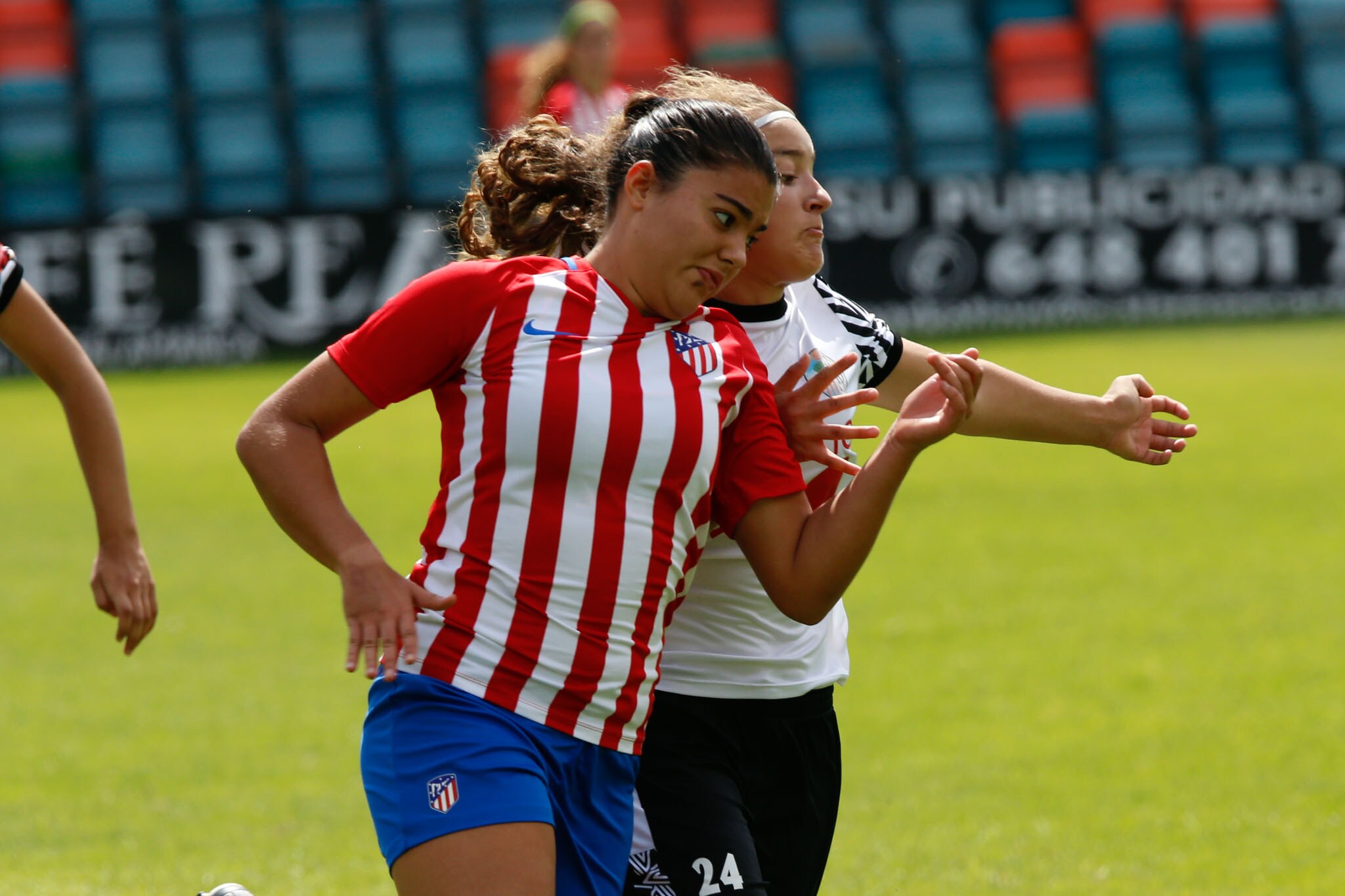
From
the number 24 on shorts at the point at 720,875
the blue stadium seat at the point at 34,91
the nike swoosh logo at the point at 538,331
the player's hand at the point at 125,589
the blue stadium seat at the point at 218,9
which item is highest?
the blue stadium seat at the point at 218,9

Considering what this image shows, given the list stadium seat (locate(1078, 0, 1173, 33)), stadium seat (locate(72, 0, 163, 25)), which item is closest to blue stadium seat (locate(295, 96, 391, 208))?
stadium seat (locate(72, 0, 163, 25))

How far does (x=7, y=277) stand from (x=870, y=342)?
1630 mm

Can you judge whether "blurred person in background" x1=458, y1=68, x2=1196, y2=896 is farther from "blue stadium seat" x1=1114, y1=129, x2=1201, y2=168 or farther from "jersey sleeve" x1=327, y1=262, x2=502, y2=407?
"blue stadium seat" x1=1114, y1=129, x2=1201, y2=168

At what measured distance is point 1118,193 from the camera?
15227mm

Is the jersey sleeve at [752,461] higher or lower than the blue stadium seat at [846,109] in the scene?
lower

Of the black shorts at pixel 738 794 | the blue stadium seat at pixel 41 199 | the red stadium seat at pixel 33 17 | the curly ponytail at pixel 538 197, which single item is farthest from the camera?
the red stadium seat at pixel 33 17

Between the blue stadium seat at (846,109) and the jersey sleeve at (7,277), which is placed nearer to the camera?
the jersey sleeve at (7,277)

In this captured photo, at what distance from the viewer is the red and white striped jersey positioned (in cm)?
258

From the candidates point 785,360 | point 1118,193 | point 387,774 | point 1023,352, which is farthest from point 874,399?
point 1118,193

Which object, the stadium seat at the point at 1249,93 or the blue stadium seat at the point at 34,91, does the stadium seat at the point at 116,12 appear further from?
the stadium seat at the point at 1249,93

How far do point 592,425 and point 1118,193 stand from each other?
44.2ft

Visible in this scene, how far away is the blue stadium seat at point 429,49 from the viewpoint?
17.1 m

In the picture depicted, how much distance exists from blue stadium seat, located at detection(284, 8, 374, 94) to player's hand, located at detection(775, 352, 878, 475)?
14782 mm

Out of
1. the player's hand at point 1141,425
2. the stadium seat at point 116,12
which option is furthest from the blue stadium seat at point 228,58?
the player's hand at point 1141,425
